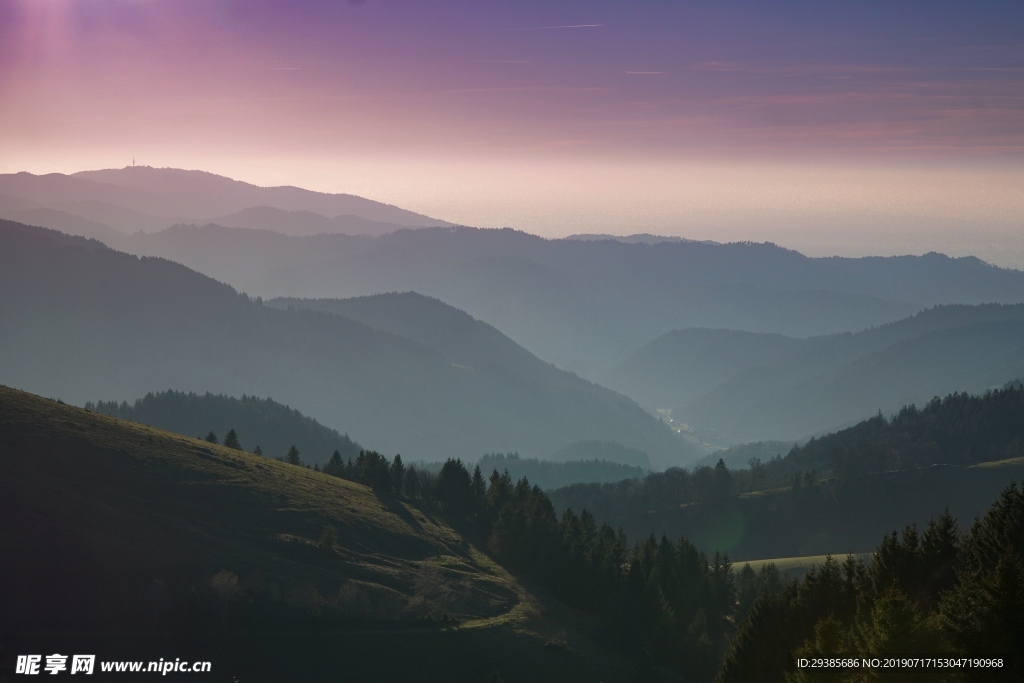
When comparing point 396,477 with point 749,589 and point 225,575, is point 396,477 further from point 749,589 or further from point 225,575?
point 225,575

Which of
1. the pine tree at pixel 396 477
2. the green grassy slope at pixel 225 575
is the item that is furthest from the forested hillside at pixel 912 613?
the pine tree at pixel 396 477

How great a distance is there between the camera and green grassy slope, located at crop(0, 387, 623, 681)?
74.2m

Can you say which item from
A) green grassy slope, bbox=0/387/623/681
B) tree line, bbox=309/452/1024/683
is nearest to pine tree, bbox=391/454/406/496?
tree line, bbox=309/452/1024/683

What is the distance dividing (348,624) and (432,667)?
990 cm

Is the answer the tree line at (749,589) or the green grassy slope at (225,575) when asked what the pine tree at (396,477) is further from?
the green grassy slope at (225,575)

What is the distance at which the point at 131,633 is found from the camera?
73.0 metres

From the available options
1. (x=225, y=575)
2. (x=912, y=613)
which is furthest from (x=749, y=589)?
(x=912, y=613)

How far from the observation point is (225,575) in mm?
83062

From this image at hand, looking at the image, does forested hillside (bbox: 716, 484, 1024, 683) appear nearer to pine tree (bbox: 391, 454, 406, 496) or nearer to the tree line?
the tree line

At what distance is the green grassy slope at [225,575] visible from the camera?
7423 centimetres

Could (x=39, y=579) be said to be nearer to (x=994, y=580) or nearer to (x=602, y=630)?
(x=602, y=630)

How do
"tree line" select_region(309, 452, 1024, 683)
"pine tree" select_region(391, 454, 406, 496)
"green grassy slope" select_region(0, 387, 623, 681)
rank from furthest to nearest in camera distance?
"pine tree" select_region(391, 454, 406, 496) → "green grassy slope" select_region(0, 387, 623, 681) → "tree line" select_region(309, 452, 1024, 683)

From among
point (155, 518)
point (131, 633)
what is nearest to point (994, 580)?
point (131, 633)

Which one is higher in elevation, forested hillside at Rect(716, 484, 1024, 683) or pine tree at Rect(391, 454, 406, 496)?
pine tree at Rect(391, 454, 406, 496)
